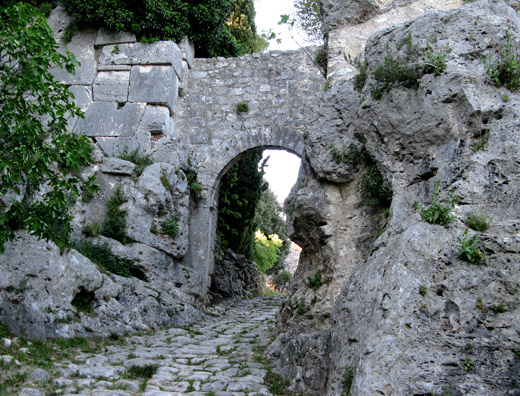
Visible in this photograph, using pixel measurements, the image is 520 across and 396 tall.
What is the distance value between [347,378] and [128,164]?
6.22m

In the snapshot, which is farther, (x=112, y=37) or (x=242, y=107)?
(x=112, y=37)

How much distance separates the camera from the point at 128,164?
28.2 feet

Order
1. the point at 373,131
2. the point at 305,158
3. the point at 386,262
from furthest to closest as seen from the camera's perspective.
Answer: the point at 305,158 < the point at 373,131 < the point at 386,262

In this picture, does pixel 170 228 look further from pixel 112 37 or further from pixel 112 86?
pixel 112 37

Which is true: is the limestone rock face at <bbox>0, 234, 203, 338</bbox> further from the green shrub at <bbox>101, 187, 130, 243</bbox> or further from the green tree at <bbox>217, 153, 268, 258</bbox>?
the green tree at <bbox>217, 153, 268, 258</bbox>

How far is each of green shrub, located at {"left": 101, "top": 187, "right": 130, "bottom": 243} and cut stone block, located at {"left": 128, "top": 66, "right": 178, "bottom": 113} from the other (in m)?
2.45

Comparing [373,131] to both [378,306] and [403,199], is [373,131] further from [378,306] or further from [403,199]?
[378,306]

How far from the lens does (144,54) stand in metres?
9.95

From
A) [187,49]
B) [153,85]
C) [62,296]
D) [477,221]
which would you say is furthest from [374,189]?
[187,49]

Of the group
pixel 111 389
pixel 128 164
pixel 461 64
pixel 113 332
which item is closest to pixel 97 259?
pixel 113 332

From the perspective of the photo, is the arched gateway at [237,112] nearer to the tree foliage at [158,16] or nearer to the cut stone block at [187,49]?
the cut stone block at [187,49]

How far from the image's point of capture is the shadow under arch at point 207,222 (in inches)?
357

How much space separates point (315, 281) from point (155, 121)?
5221mm

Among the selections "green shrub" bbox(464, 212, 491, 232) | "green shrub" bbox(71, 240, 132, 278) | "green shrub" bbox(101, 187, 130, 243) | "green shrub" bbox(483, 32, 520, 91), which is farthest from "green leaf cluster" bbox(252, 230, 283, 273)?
"green shrub" bbox(464, 212, 491, 232)
